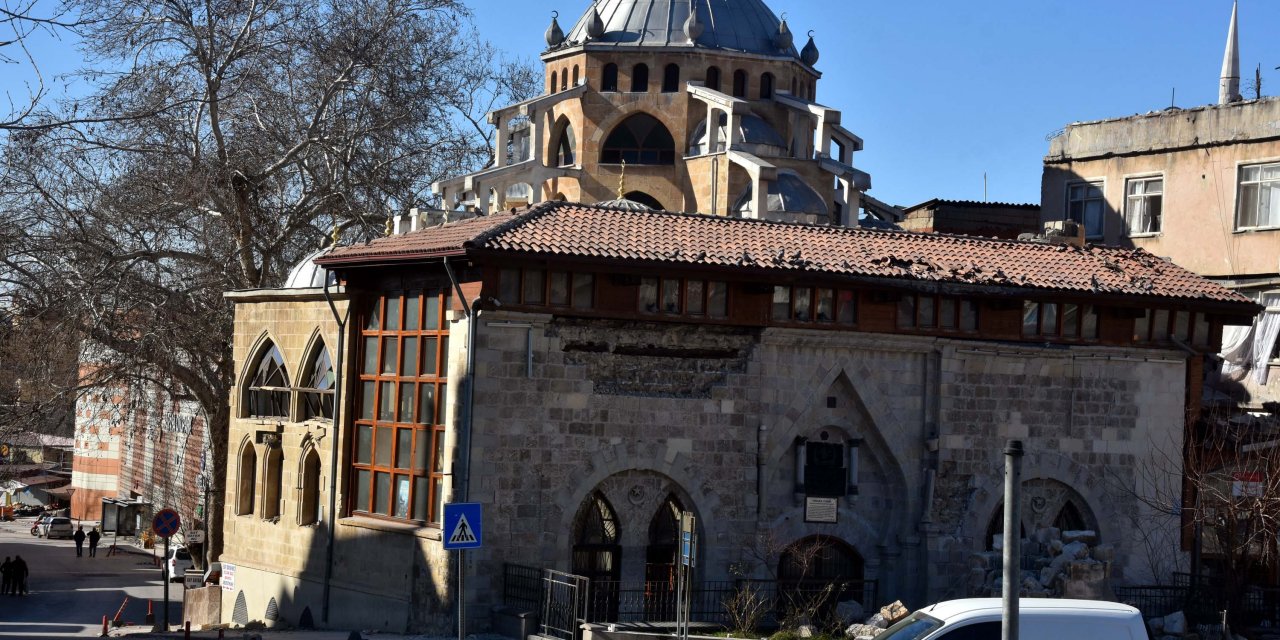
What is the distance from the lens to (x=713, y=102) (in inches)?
1474

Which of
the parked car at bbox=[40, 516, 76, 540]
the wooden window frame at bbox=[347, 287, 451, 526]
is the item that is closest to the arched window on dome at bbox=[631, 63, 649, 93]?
the wooden window frame at bbox=[347, 287, 451, 526]

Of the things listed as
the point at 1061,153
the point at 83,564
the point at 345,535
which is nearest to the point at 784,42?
the point at 1061,153

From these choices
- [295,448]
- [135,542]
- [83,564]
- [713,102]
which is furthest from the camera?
[135,542]

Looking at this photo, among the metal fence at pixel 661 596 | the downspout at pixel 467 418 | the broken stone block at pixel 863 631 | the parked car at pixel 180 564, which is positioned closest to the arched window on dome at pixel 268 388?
the downspout at pixel 467 418

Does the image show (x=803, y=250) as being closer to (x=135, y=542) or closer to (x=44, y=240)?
(x=44, y=240)

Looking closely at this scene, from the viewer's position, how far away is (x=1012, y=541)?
1000 cm

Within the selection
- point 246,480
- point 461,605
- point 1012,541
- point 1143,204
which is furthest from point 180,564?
point 1012,541

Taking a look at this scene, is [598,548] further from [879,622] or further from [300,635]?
[300,635]

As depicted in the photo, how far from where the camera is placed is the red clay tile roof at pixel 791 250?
21.3 meters

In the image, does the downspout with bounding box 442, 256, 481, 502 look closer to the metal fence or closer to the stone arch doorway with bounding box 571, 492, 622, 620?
the metal fence

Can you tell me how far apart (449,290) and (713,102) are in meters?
17.0

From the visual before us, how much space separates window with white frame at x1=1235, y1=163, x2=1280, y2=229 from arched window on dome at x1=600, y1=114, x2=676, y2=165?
45.1 feet

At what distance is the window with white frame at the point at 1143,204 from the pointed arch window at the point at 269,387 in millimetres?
17960

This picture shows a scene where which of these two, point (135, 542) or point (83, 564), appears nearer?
point (83, 564)
